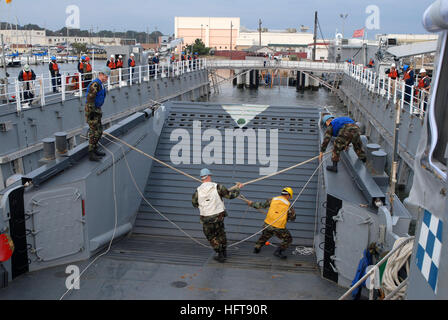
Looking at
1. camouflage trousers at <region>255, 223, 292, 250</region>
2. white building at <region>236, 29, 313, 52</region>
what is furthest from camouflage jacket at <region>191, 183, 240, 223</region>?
white building at <region>236, 29, 313, 52</region>

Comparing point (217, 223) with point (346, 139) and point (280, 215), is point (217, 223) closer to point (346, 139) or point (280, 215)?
point (280, 215)

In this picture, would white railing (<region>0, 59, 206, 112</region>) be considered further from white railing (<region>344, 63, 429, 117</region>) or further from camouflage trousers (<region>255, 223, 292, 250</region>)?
white railing (<region>344, 63, 429, 117</region>)

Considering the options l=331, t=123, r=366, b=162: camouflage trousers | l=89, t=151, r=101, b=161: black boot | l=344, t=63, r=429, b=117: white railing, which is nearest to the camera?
l=89, t=151, r=101, b=161: black boot

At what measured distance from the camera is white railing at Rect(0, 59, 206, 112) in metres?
12.9

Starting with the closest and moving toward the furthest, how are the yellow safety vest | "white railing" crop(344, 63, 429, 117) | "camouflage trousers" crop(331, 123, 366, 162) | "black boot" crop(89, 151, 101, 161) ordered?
the yellow safety vest < "black boot" crop(89, 151, 101, 161) < "camouflage trousers" crop(331, 123, 366, 162) < "white railing" crop(344, 63, 429, 117)

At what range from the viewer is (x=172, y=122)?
11391 mm

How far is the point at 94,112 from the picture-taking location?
780cm

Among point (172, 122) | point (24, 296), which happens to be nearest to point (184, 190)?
point (172, 122)

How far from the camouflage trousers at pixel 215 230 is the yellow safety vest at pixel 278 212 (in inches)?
33.5

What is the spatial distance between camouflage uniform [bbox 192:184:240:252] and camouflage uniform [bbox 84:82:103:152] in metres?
2.15

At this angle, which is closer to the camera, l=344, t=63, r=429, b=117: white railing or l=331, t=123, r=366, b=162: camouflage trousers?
l=331, t=123, r=366, b=162: camouflage trousers

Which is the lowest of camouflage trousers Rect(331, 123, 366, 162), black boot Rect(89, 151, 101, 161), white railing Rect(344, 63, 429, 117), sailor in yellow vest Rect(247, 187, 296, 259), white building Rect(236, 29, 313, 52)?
sailor in yellow vest Rect(247, 187, 296, 259)
